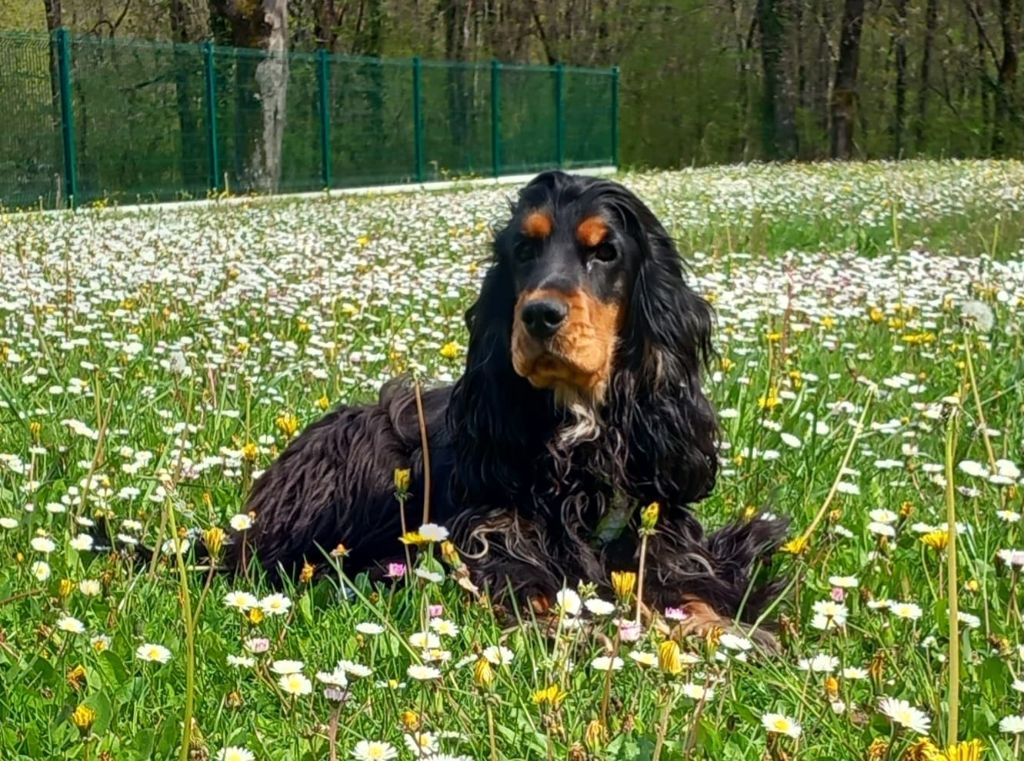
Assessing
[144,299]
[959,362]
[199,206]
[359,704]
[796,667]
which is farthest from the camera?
[199,206]

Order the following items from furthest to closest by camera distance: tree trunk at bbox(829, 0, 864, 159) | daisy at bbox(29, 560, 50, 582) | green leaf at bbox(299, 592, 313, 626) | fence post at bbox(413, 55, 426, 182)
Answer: tree trunk at bbox(829, 0, 864, 159) → fence post at bbox(413, 55, 426, 182) → green leaf at bbox(299, 592, 313, 626) → daisy at bbox(29, 560, 50, 582)

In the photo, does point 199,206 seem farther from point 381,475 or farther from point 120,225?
point 381,475

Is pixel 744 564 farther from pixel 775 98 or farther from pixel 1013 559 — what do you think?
pixel 775 98

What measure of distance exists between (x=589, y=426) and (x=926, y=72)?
29344 millimetres

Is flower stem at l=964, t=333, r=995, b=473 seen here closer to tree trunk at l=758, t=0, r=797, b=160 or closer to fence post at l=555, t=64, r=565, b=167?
fence post at l=555, t=64, r=565, b=167

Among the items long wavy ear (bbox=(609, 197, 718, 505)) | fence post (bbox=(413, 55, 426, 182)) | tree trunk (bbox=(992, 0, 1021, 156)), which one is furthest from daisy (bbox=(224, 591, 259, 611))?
tree trunk (bbox=(992, 0, 1021, 156))

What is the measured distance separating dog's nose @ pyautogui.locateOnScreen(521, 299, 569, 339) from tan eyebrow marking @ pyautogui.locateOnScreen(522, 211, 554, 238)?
0.92 feet

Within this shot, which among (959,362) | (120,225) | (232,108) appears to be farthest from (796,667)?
(232,108)

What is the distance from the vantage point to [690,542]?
10.3 ft

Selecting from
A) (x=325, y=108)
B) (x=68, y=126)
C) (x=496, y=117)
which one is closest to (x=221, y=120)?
(x=325, y=108)

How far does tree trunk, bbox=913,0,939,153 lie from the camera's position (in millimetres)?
29484

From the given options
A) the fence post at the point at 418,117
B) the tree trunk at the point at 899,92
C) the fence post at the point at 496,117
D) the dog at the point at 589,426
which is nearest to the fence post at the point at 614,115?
the fence post at the point at 496,117

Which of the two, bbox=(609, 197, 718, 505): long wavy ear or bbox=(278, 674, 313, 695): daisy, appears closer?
bbox=(278, 674, 313, 695): daisy

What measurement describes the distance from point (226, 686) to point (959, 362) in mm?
3159
